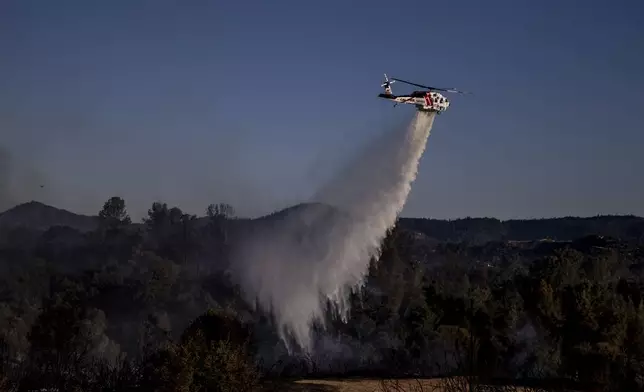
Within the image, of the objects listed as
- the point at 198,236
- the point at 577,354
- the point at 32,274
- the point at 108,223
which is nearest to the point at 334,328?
the point at 577,354

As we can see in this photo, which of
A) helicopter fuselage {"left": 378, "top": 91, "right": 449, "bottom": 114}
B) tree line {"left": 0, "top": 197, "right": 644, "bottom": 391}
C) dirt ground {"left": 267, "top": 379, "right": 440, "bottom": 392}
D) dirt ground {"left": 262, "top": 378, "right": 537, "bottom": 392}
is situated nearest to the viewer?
dirt ground {"left": 262, "top": 378, "right": 537, "bottom": 392}

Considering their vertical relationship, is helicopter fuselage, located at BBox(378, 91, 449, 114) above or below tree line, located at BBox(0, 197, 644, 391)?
above

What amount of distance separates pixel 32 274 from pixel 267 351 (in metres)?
51.2

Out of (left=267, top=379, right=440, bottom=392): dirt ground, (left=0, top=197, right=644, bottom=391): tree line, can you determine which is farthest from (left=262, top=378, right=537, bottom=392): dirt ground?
(left=0, top=197, right=644, bottom=391): tree line

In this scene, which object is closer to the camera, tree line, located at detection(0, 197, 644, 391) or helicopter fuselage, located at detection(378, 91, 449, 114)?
tree line, located at detection(0, 197, 644, 391)

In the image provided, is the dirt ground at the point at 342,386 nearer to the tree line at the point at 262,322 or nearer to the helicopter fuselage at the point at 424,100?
the tree line at the point at 262,322

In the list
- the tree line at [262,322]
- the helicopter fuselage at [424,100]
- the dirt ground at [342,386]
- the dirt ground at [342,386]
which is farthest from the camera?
the helicopter fuselage at [424,100]

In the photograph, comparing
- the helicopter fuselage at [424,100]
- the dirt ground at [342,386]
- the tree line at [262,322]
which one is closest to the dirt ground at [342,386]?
the dirt ground at [342,386]

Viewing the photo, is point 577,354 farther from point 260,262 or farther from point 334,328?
point 260,262

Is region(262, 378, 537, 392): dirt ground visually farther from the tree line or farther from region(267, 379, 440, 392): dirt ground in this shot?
the tree line

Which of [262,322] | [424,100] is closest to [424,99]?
[424,100]

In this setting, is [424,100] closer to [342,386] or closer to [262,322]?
[342,386]

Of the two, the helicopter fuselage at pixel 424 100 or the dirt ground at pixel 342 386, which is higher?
the helicopter fuselage at pixel 424 100

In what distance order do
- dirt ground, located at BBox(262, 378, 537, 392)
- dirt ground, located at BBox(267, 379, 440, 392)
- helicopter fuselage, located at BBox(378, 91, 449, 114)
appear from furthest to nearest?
helicopter fuselage, located at BBox(378, 91, 449, 114) → dirt ground, located at BBox(267, 379, 440, 392) → dirt ground, located at BBox(262, 378, 537, 392)
